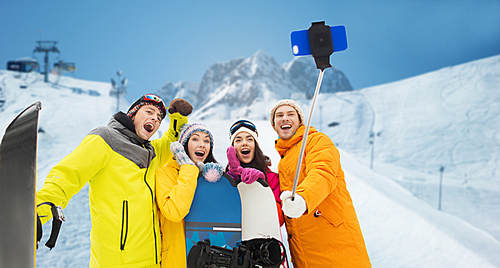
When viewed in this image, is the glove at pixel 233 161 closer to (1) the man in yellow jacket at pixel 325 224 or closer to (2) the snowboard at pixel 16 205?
(1) the man in yellow jacket at pixel 325 224

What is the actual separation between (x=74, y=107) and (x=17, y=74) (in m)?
28.7

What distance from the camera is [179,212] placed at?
202 centimetres

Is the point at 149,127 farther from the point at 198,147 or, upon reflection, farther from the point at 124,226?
the point at 124,226

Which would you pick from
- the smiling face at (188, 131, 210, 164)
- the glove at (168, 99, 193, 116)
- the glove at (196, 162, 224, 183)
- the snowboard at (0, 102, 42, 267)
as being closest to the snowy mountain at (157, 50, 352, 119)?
the glove at (168, 99, 193, 116)

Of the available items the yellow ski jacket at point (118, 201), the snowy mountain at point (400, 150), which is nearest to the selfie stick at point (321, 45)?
the yellow ski jacket at point (118, 201)

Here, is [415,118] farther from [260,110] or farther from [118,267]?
[118,267]

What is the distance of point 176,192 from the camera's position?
2053mm

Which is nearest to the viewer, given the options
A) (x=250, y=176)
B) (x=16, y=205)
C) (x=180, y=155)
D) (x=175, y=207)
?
(x=16, y=205)

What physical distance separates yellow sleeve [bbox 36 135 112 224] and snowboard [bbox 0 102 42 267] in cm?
10

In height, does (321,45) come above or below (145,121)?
above

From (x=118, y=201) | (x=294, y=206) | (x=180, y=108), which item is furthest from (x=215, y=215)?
(x=180, y=108)

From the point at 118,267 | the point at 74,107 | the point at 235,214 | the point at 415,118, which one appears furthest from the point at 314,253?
the point at 415,118

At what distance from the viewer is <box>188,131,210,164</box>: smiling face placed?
2.44m

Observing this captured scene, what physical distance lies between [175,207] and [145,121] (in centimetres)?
75
